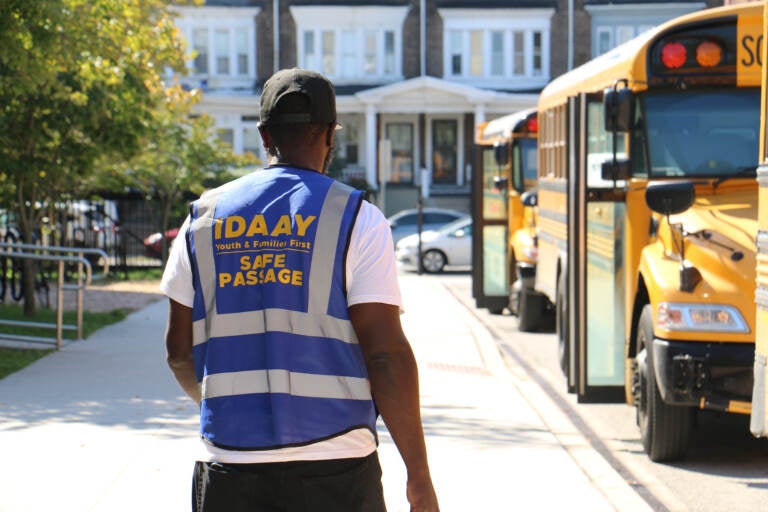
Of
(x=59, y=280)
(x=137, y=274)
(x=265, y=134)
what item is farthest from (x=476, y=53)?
(x=265, y=134)

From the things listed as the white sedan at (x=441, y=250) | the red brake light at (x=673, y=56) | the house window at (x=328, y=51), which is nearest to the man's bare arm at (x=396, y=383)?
the red brake light at (x=673, y=56)

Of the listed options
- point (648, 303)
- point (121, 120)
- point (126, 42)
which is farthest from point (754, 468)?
point (121, 120)

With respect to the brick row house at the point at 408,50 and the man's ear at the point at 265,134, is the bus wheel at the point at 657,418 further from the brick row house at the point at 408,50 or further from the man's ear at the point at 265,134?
the brick row house at the point at 408,50

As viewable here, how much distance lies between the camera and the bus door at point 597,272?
9000mm

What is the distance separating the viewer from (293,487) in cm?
313

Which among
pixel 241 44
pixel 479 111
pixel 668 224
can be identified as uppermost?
pixel 241 44

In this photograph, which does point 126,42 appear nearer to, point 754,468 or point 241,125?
point 754,468

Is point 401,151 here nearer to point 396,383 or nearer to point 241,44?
point 241,44

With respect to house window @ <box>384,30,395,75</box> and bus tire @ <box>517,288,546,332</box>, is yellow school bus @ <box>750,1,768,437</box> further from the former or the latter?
house window @ <box>384,30,395,75</box>

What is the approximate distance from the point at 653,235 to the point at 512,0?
36.8 meters

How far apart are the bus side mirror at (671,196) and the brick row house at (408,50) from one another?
35704mm

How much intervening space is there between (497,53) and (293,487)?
139ft

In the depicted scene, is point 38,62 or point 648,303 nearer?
point 648,303

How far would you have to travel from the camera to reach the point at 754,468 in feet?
26.6
